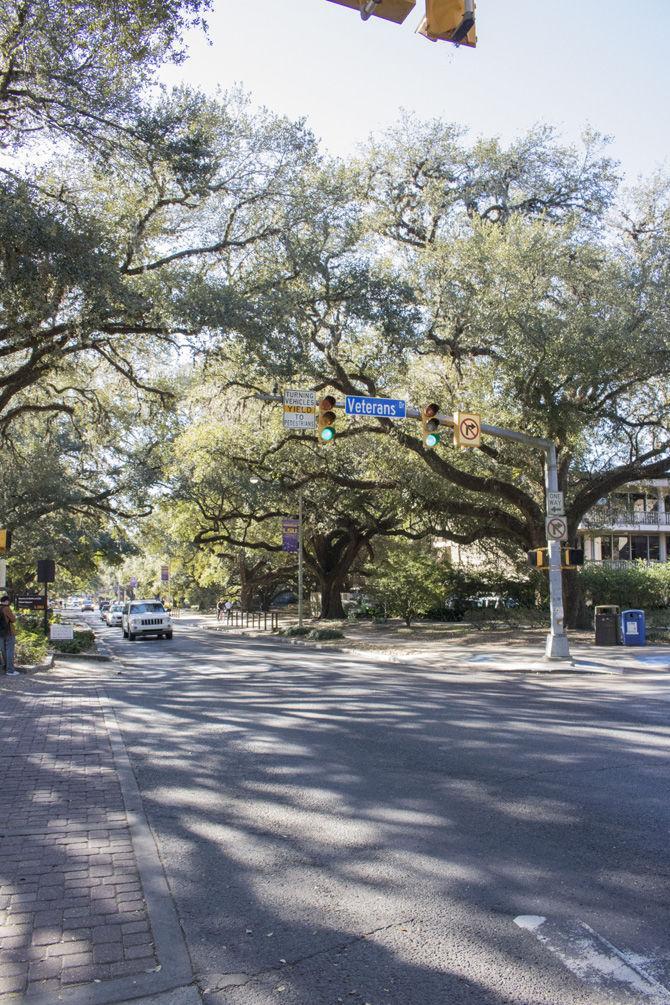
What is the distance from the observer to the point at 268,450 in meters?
30.7

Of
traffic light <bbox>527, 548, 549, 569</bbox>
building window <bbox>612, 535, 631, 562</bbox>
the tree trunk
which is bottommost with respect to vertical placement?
the tree trunk

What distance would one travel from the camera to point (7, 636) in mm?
16703

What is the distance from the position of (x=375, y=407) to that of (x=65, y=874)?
12547 mm

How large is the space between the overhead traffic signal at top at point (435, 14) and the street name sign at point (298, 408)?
10960 mm

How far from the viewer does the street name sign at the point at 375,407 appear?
16.0 meters

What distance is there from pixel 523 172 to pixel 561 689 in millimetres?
19943

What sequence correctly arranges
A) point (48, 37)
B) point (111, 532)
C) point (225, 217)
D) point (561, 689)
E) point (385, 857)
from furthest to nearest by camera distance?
1. point (111, 532)
2. point (225, 217)
3. point (561, 689)
4. point (48, 37)
5. point (385, 857)

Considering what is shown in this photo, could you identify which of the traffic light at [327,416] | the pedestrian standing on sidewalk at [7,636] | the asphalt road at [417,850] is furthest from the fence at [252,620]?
the asphalt road at [417,850]

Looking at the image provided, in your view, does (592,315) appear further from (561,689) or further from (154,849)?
(154,849)

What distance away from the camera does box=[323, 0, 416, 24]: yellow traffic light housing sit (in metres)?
4.63

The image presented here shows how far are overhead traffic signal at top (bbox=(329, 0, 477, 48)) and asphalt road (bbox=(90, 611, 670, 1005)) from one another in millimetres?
5114

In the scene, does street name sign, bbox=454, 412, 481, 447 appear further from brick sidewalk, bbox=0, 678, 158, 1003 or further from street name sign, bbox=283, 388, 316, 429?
brick sidewalk, bbox=0, 678, 158, 1003

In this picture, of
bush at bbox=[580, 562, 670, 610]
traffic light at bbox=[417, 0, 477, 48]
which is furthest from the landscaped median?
bush at bbox=[580, 562, 670, 610]

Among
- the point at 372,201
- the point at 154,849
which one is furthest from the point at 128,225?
the point at 154,849
